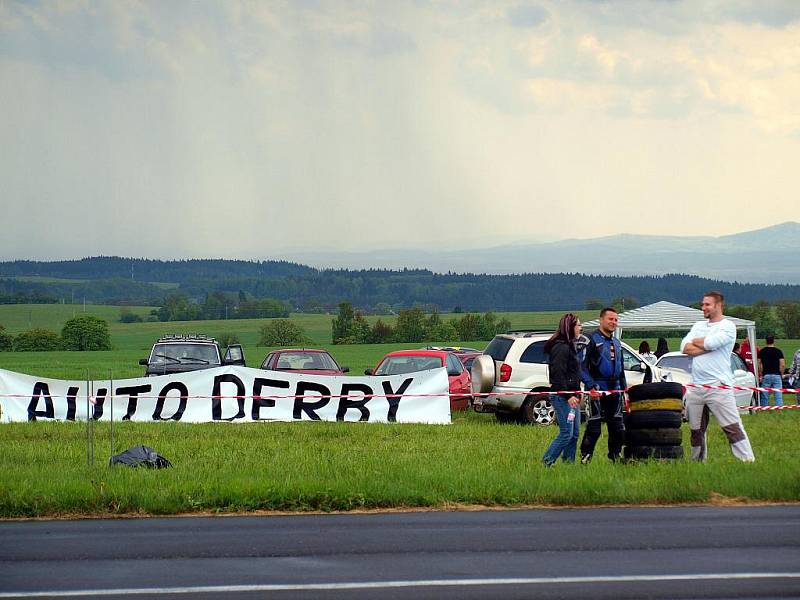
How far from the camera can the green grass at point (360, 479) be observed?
12719 mm

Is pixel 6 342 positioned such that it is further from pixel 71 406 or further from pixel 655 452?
pixel 655 452

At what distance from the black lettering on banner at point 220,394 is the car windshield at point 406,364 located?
134 inches

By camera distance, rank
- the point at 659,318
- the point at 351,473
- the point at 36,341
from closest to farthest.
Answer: the point at 351,473 < the point at 659,318 < the point at 36,341

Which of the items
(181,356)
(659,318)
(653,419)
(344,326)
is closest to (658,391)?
(653,419)

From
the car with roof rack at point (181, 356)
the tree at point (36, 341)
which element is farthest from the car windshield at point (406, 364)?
the tree at point (36, 341)

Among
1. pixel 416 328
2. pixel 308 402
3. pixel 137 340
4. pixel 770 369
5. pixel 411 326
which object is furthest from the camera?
pixel 137 340

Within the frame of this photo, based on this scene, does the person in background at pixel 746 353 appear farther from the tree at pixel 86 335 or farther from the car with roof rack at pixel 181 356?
the tree at pixel 86 335

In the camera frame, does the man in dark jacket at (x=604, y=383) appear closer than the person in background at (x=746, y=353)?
Yes

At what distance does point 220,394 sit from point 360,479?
11955mm

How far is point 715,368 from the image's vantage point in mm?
14820

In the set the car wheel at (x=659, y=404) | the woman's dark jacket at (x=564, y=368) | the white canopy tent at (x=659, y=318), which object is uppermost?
the white canopy tent at (x=659, y=318)

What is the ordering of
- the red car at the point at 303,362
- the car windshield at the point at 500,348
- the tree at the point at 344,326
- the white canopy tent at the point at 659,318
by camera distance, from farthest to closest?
1. the tree at the point at 344,326
2. the white canopy tent at the point at 659,318
3. the red car at the point at 303,362
4. the car windshield at the point at 500,348

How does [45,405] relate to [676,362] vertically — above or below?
below

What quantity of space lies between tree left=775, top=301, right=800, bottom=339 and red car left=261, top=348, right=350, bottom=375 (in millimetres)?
57549
